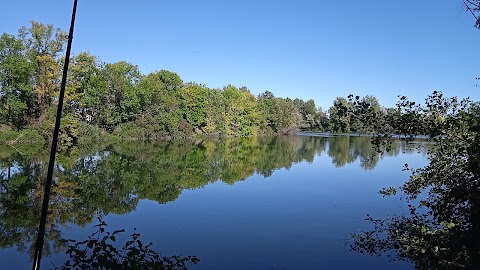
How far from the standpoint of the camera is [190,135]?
70.4 m

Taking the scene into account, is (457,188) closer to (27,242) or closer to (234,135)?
(27,242)

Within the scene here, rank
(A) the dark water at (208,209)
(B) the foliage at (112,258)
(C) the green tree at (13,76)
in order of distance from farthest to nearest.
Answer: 1. (C) the green tree at (13,76)
2. (A) the dark water at (208,209)
3. (B) the foliage at (112,258)

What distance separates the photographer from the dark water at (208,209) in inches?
391

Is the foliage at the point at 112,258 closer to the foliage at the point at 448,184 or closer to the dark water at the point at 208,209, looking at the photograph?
the dark water at the point at 208,209

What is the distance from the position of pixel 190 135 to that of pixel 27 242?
60.3 meters

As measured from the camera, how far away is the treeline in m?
39.8

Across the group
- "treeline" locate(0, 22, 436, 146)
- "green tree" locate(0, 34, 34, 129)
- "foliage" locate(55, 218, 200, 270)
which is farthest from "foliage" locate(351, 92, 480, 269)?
"green tree" locate(0, 34, 34, 129)

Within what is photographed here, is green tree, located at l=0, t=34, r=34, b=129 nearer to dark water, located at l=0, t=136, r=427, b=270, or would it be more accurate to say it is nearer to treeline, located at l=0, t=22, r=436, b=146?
treeline, located at l=0, t=22, r=436, b=146

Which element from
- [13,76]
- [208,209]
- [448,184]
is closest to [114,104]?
[13,76]

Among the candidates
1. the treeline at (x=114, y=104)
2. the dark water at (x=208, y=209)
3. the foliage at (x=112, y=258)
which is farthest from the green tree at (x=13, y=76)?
the foliage at (x=112, y=258)

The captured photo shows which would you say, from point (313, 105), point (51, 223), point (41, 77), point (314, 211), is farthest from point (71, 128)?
point (313, 105)

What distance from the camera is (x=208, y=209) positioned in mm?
15438

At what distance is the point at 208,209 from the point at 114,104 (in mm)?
46731

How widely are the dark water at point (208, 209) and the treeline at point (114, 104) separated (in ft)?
12.6
